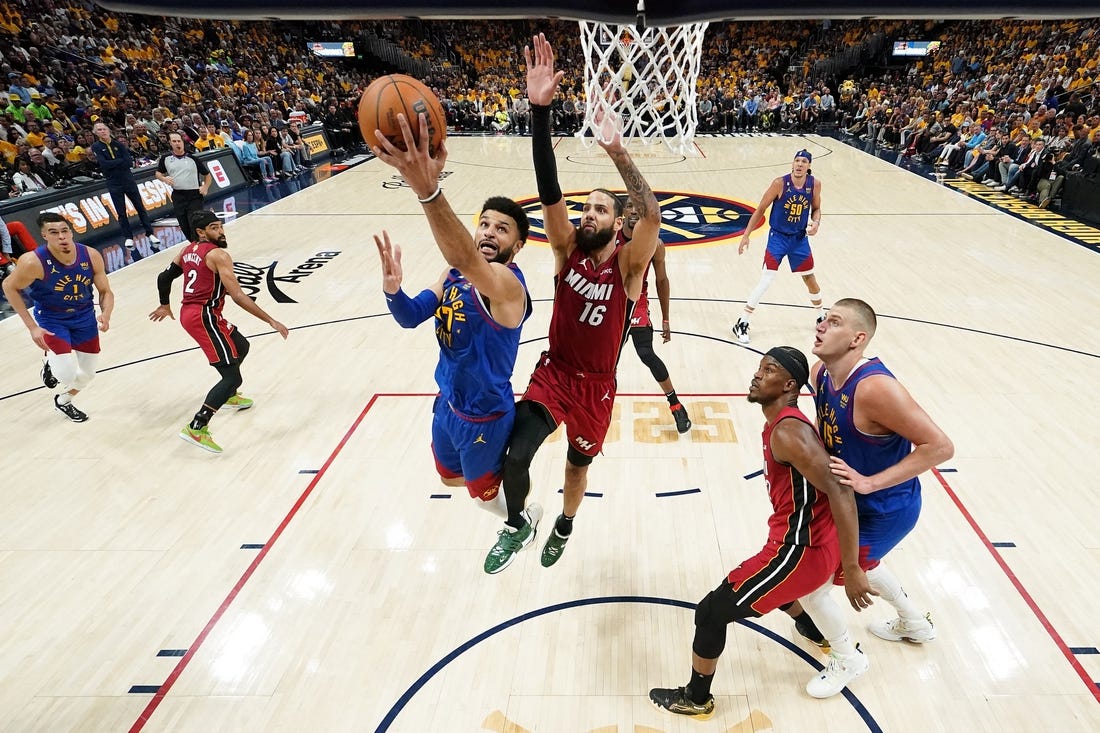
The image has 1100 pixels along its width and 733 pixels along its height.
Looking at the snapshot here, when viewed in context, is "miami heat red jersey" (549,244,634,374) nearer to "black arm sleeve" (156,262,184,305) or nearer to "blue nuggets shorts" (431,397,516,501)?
"blue nuggets shorts" (431,397,516,501)

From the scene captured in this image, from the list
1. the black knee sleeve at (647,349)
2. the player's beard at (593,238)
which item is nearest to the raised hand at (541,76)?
the player's beard at (593,238)

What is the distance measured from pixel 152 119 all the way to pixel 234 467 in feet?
44.0

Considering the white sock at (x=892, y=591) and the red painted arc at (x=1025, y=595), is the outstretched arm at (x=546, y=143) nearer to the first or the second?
the white sock at (x=892, y=591)

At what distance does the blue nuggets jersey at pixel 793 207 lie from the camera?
21.7ft

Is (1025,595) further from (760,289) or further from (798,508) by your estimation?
(760,289)

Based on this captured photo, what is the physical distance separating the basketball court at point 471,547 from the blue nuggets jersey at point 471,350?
3.97 feet

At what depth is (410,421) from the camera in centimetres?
546

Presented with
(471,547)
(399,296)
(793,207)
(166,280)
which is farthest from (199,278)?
(793,207)

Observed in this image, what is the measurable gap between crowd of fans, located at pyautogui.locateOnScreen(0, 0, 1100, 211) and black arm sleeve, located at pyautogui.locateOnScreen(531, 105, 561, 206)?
596 cm

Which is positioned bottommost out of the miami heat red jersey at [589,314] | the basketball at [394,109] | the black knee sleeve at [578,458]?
the black knee sleeve at [578,458]

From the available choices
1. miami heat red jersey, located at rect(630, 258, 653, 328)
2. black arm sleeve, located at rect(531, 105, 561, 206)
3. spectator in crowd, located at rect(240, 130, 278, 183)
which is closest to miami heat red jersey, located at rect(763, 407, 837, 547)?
black arm sleeve, located at rect(531, 105, 561, 206)

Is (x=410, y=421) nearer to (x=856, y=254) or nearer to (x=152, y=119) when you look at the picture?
(x=856, y=254)

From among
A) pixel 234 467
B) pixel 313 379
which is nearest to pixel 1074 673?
pixel 234 467

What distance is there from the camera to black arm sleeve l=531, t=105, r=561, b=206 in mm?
2809
